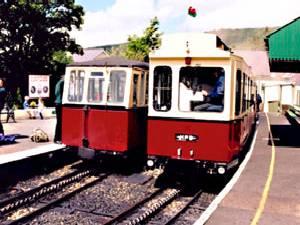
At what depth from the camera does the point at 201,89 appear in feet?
32.9

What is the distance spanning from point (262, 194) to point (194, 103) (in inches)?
97.1

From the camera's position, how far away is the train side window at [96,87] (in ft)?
40.6

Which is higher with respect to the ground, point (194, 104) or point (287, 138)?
point (194, 104)

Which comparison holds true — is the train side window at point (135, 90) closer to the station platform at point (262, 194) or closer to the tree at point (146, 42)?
the station platform at point (262, 194)

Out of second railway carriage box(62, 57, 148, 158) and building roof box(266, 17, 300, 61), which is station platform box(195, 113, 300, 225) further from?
second railway carriage box(62, 57, 148, 158)

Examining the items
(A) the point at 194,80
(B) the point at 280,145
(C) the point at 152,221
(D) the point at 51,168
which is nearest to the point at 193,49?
(A) the point at 194,80

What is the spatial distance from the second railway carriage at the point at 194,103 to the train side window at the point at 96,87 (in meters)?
2.20

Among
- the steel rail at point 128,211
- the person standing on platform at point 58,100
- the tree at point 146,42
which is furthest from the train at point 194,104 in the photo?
the tree at point 146,42

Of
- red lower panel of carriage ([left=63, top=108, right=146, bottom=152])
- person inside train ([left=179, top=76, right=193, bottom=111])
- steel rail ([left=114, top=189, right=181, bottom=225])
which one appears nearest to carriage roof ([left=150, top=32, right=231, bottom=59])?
person inside train ([left=179, top=76, right=193, bottom=111])

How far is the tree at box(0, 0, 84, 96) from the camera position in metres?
36.0

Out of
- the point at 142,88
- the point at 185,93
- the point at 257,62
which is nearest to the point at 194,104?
the point at 185,93

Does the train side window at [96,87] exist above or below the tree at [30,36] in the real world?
below

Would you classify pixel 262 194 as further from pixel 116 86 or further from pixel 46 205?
pixel 116 86

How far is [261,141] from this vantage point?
17688 millimetres
